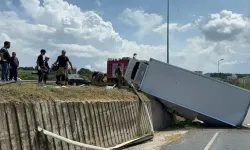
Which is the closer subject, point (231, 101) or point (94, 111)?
point (94, 111)

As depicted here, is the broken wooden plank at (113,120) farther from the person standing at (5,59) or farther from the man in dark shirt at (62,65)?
the person standing at (5,59)

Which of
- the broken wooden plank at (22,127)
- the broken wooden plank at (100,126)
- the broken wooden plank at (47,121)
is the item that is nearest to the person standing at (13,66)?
the broken wooden plank at (100,126)

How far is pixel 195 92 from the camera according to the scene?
20.1 meters

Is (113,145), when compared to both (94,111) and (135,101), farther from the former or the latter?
(135,101)

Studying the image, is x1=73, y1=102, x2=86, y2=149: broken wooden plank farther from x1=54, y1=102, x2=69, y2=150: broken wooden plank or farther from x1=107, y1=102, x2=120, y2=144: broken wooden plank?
x1=107, y1=102, x2=120, y2=144: broken wooden plank

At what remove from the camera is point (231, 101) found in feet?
65.4

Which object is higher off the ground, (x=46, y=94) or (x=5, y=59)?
(x=5, y=59)

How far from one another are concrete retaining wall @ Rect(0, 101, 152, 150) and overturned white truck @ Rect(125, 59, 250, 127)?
18.0 feet

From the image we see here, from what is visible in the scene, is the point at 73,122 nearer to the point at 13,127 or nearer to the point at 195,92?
the point at 13,127

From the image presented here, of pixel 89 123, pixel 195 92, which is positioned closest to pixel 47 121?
pixel 89 123

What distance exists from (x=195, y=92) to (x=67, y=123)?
12.0 m

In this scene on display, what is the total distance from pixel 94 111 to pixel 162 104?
10.3m

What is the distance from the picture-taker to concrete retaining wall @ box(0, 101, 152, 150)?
23.2ft

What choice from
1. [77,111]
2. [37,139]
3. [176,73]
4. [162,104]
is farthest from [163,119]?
[37,139]
